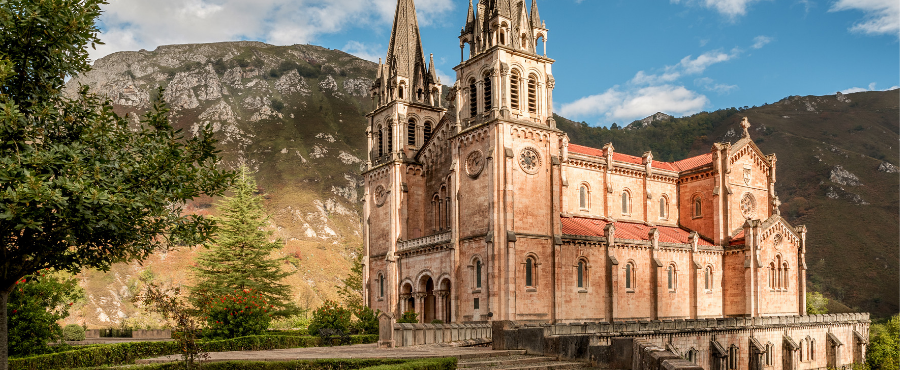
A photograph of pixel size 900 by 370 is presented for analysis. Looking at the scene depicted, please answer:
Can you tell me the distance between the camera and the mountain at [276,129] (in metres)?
86.9

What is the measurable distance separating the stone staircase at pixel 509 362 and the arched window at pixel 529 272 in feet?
56.8

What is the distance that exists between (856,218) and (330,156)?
95396mm

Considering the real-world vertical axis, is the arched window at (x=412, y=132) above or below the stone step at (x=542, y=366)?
above

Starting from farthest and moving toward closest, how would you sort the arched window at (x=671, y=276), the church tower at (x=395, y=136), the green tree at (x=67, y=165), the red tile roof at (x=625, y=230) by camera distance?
the church tower at (x=395, y=136) < the arched window at (x=671, y=276) < the red tile roof at (x=625, y=230) < the green tree at (x=67, y=165)

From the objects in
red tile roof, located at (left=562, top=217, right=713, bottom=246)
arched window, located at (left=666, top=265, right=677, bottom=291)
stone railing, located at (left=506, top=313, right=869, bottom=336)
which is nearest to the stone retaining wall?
stone railing, located at (left=506, top=313, right=869, bottom=336)

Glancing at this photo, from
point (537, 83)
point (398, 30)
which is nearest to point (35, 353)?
point (537, 83)

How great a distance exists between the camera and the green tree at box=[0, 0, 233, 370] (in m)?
13.2

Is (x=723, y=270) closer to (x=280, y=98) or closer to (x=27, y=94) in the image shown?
(x=27, y=94)

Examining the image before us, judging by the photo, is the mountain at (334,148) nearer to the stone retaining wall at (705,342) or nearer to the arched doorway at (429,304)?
the arched doorway at (429,304)

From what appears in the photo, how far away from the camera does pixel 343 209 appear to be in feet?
397

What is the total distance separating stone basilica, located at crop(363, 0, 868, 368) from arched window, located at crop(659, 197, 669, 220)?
114mm

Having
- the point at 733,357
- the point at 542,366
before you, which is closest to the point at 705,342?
the point at 733,357

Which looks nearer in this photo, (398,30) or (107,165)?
(107,165)

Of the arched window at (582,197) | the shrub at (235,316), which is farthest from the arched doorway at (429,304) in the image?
the shrub at (235,316)
